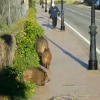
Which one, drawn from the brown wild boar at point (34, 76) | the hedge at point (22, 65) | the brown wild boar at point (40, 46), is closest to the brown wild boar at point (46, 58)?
the hedge at point (22, 65)

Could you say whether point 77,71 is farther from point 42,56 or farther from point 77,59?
point 77,59

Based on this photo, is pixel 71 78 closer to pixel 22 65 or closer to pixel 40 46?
pixel 22 65

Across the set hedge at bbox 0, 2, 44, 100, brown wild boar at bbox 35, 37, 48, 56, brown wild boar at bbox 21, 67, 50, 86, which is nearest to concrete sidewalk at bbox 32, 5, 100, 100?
brown wild boar at bbox 21, 67, 50, 86

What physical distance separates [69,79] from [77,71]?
1362mm

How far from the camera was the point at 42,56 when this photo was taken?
13.6m

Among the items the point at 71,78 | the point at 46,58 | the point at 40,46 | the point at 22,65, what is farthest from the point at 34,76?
the point at 40,46

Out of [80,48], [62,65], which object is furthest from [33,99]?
[80,48]

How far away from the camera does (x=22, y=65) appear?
39.4 ft

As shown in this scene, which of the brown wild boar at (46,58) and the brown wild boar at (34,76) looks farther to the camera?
the brown wild boar at (46,58)

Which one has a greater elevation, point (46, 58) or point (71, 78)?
point (46, 58)

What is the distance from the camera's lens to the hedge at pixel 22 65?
30.0ft

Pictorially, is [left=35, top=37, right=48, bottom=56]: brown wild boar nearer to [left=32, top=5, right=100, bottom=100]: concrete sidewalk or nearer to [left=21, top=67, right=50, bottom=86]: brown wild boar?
[left=32, top=5, right=100, bottom=100]: concrete sidewalk

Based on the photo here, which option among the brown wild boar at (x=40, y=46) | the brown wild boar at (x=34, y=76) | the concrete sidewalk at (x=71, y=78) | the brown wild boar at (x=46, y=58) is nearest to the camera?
the concrete sidewalk at (x=71, y=78)

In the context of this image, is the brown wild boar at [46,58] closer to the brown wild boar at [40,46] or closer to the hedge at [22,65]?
the hedge at [22,65]
